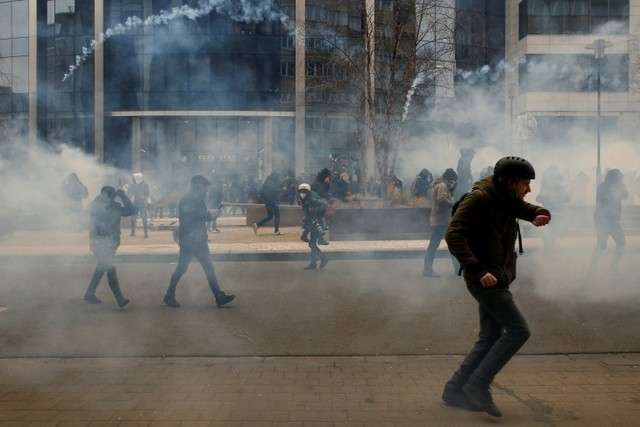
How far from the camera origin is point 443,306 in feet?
25.5

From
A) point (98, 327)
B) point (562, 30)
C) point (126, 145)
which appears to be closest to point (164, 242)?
point (98, 327)

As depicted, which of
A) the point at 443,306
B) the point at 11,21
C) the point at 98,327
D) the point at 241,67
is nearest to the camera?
the point at 98,327

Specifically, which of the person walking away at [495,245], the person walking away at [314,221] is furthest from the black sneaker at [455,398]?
the person walking away at [314,221]

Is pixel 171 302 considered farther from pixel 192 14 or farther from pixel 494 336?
pixel 192 14

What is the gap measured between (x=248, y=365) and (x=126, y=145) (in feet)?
76.0

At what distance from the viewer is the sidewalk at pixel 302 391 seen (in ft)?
13.5

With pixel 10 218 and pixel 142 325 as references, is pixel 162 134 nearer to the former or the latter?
pixel 10 218

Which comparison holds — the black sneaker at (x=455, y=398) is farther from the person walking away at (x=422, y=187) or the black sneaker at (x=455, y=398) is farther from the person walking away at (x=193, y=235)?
the person walking away at (x=422, y=187)

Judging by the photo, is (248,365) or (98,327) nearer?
(248,365)

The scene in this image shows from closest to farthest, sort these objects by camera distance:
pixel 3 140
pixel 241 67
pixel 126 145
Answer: pixel 3 140 → pixel 241 67 → pixel 126 145

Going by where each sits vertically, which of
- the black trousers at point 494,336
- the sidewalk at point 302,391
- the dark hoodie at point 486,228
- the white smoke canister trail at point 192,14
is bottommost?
the sidewalk at point 302,391

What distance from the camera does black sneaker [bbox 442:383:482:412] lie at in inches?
168

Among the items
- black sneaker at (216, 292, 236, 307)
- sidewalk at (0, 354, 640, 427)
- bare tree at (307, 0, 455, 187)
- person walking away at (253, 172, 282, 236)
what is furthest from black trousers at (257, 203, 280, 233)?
sidewalk at (0, 354, 640, 427)

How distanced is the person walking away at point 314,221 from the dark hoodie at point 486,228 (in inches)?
272
